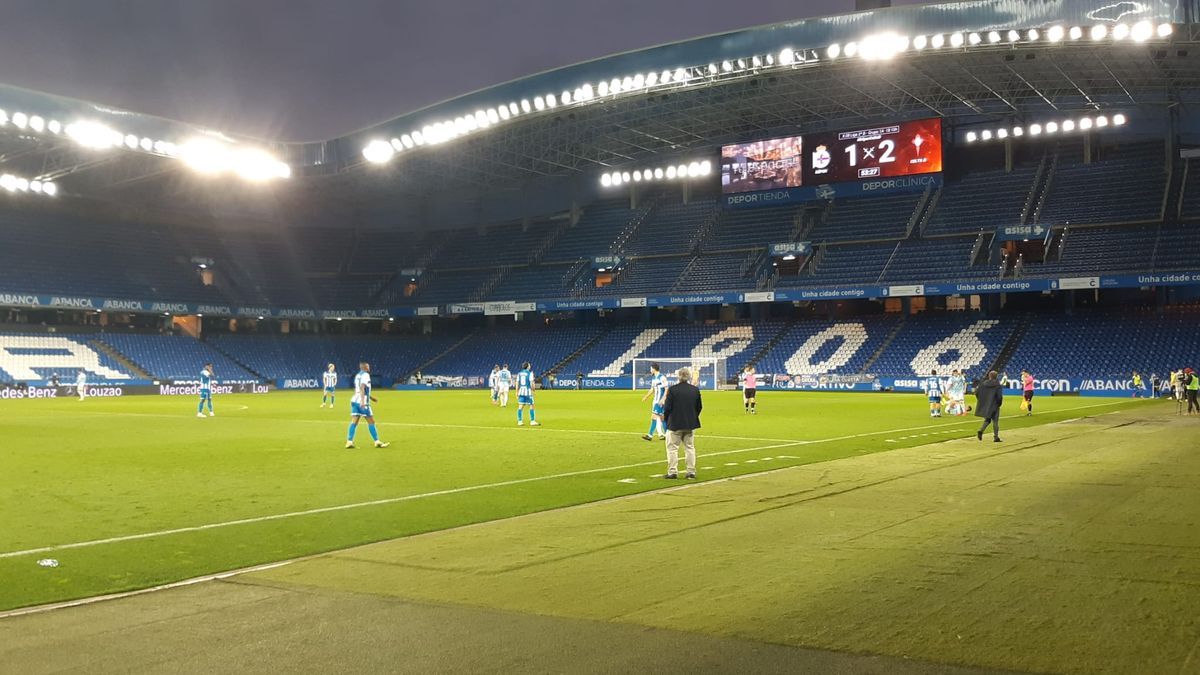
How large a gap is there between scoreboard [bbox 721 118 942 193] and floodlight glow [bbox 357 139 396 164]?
2236 cm

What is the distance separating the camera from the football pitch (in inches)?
283

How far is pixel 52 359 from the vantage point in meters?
61.2

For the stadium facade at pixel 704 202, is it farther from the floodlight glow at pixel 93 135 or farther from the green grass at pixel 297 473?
the green grass at pixel 297 473

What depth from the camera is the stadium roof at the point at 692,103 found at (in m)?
45.1

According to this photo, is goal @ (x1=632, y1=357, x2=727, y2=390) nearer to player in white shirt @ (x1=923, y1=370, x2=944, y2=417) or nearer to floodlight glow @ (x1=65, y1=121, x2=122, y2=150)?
player in white shirt @ (x1=923, y1=370, x2=944, y2=417)

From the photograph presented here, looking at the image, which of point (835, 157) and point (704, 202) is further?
point (704, 202)

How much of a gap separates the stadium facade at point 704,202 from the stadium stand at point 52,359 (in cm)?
148

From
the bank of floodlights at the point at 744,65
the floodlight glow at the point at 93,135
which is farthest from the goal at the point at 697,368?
the floodlight glow at the point at 93,135

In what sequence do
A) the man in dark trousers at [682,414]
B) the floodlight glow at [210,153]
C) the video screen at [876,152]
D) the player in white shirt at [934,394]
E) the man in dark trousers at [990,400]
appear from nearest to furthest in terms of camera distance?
the man in dark trousers at [682,414]
the man in dark trousers at [990,400]
the player in white shirt at [934,394]
the floodlight glow at [210,153]
the video screen at [876,152]

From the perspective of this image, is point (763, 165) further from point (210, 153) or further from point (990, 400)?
point (990, 400)

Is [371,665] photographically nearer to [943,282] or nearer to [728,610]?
[728,610]

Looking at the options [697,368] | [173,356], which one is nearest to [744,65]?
[697,368]

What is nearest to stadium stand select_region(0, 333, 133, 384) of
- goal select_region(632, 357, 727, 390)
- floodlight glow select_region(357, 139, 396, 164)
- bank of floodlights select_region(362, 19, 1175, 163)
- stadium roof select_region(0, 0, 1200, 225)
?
stadium roof select_region(0, 0, 1200, 225)

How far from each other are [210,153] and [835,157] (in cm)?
3819
